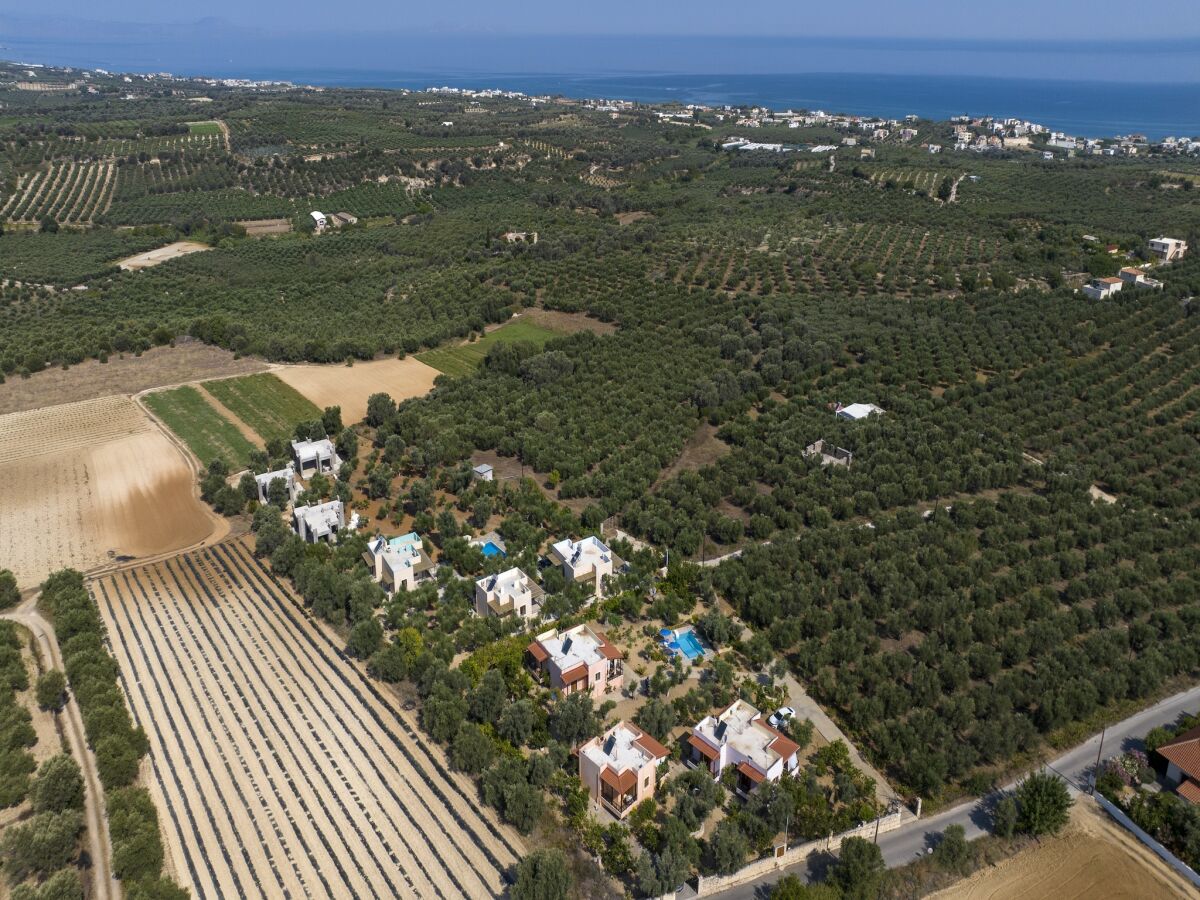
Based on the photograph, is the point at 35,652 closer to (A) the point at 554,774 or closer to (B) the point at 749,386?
(A) the point at 554,774

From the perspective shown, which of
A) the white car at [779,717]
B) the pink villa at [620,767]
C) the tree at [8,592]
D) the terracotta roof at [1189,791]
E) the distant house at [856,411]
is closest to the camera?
the pink villa at [620,767]

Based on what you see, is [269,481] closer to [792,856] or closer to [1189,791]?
[792,856]

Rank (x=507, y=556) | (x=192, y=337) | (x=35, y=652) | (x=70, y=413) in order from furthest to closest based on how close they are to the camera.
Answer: (x=192, y=337), (x=70, y=413), (x=507, y=556), (x=35, y=652)

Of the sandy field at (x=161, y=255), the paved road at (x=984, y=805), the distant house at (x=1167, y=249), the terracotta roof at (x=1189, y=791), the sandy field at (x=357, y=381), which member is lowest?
the paved road at (x=984, y=805)

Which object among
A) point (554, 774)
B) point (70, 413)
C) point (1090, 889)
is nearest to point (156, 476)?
point (70, 413)


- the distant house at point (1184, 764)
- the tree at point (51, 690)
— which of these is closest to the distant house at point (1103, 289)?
the distant house at point (1184, 764)

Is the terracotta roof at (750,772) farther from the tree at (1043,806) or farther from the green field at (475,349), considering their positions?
the green field at (475,349)
